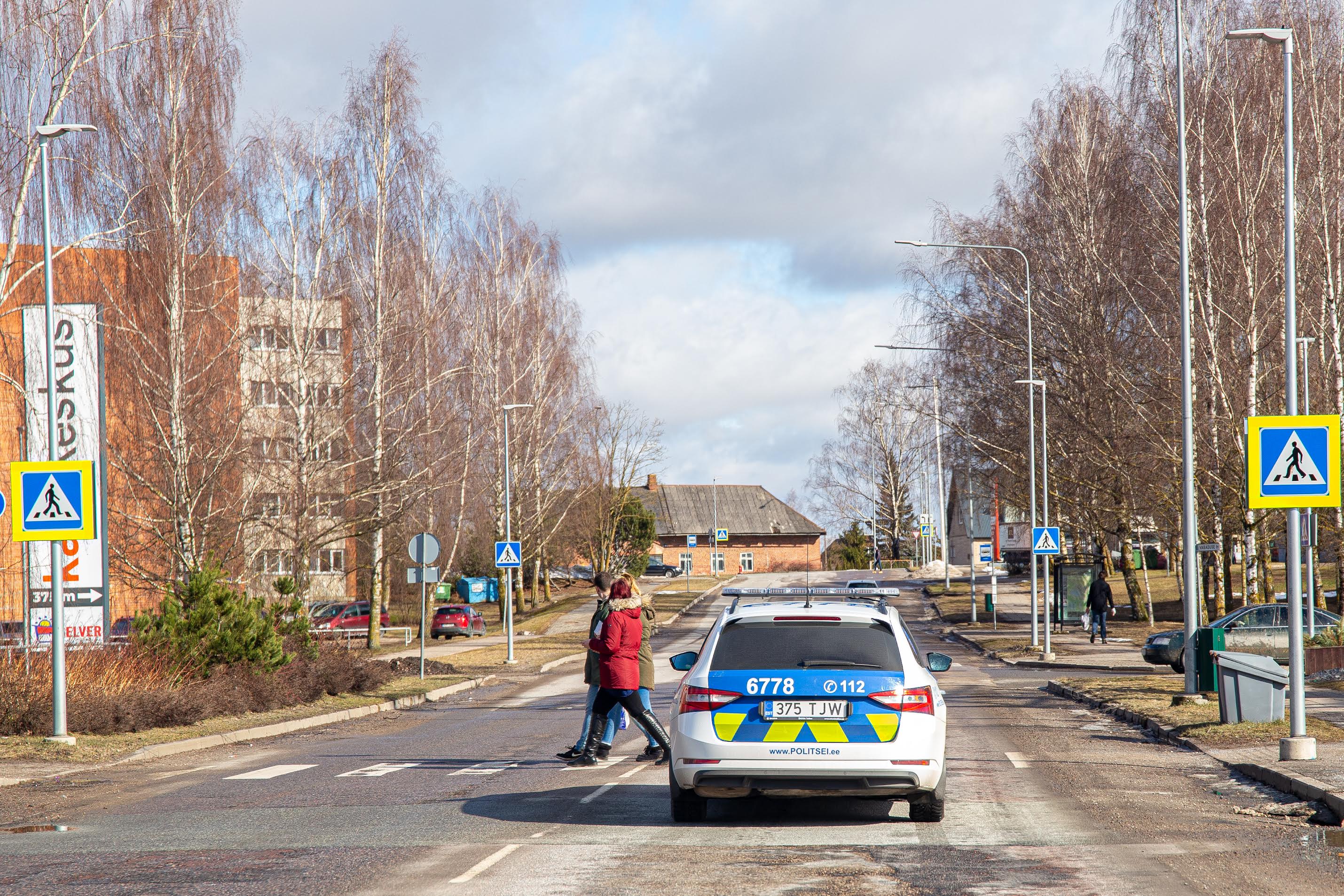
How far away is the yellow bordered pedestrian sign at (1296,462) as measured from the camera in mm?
13172

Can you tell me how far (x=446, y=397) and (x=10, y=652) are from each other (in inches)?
1008

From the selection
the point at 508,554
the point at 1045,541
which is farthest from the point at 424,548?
the point at 1045,541

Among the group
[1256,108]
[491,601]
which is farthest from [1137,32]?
[491,601]

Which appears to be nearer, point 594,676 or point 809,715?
point 809,715

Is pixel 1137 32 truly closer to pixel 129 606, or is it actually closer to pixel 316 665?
pixel 316 665

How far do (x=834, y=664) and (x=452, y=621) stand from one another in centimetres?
4068

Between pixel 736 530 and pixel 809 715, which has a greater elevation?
pixel 809 715

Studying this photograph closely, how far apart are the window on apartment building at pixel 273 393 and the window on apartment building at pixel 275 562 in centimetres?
316

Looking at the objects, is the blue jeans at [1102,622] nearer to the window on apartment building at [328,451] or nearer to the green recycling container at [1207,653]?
the green recycling container at [1207,653]

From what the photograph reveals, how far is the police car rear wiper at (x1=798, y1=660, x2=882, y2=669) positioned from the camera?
921 cm

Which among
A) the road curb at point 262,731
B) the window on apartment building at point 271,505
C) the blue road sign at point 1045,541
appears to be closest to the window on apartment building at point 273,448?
the window on apartment building at point 271,505

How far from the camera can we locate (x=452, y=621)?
48.7 metres

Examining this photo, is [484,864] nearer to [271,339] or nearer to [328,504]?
[328,504]

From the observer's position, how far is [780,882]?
24.5 feet
